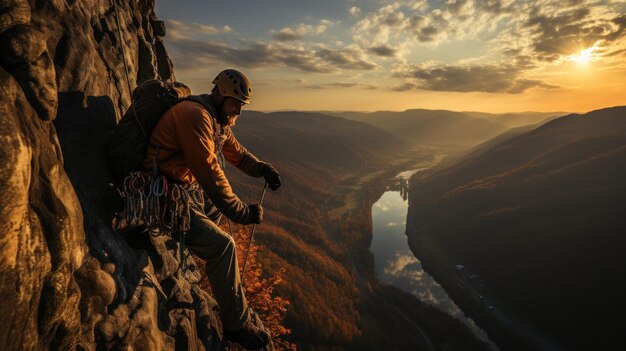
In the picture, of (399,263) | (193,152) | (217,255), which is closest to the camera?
(193,152)

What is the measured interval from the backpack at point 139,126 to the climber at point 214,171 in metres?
0.22

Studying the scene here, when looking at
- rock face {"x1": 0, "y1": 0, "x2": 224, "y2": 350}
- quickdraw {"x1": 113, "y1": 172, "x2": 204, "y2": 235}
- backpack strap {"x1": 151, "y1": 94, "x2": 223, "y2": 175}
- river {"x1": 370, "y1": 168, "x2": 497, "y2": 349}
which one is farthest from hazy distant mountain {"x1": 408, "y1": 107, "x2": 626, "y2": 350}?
backpack strap {"x1": 151, "y1": 94, "x2": 223, "y2": 175}

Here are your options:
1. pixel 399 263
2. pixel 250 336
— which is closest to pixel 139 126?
pixel 250 336

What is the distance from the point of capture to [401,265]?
7838 centimetres

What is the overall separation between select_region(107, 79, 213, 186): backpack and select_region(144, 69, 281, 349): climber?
8.5 inches

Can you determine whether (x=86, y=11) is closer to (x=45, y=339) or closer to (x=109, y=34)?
(x=109, y=34)

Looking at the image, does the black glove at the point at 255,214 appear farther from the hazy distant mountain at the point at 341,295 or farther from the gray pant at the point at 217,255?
the hazy distant mountain at the point at 341,295

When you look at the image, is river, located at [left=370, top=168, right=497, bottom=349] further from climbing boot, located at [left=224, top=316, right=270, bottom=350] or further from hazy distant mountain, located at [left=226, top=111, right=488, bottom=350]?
climbing boot, located at [left=224, top=316, right=270, bottom=350]

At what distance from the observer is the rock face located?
12.1 ft

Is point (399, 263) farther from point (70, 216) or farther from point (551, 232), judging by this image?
point (70, 216)

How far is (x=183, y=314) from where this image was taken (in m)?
6.90

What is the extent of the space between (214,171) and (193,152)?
0.42 metres

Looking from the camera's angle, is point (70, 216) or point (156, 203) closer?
point (70, 216)

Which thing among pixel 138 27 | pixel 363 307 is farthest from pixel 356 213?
pixel 138 27
